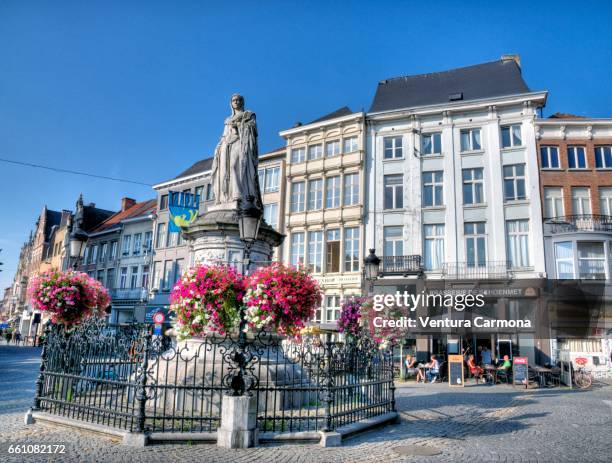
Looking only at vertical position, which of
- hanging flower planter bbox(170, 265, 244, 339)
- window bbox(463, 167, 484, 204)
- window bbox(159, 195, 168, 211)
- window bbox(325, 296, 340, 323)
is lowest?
hanging flower planter bbox(170, 265, 244, 339)


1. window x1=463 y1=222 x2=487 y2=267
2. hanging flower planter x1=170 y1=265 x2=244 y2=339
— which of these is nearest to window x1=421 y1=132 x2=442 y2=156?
window x1=463 y1=222 x2=487 y2=267

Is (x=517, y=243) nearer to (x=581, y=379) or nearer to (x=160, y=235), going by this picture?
(x=581, y=379)

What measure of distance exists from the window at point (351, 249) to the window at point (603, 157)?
1490 cm

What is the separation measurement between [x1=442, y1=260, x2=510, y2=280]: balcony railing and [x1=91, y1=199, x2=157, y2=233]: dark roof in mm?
29379

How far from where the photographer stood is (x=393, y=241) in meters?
31.0

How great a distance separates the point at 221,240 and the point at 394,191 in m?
22.7

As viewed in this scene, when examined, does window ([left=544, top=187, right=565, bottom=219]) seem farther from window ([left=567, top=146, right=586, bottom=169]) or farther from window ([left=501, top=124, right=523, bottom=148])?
window ([left=501, top=124, right=523, bottom=148])

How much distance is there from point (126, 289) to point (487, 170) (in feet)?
107

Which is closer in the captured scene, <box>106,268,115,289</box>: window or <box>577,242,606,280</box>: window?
<box>577,242,606,280</box>: window

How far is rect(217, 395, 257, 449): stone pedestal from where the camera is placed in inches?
272

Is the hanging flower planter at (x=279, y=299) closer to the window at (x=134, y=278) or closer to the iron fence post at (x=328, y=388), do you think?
the iron fence post at (x=328, y=388)

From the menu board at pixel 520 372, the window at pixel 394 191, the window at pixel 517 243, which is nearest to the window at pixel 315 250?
the window at pixel 394 191

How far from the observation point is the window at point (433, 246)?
29.7 meters

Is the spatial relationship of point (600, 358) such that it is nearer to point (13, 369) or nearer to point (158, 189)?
point (13, 369)
